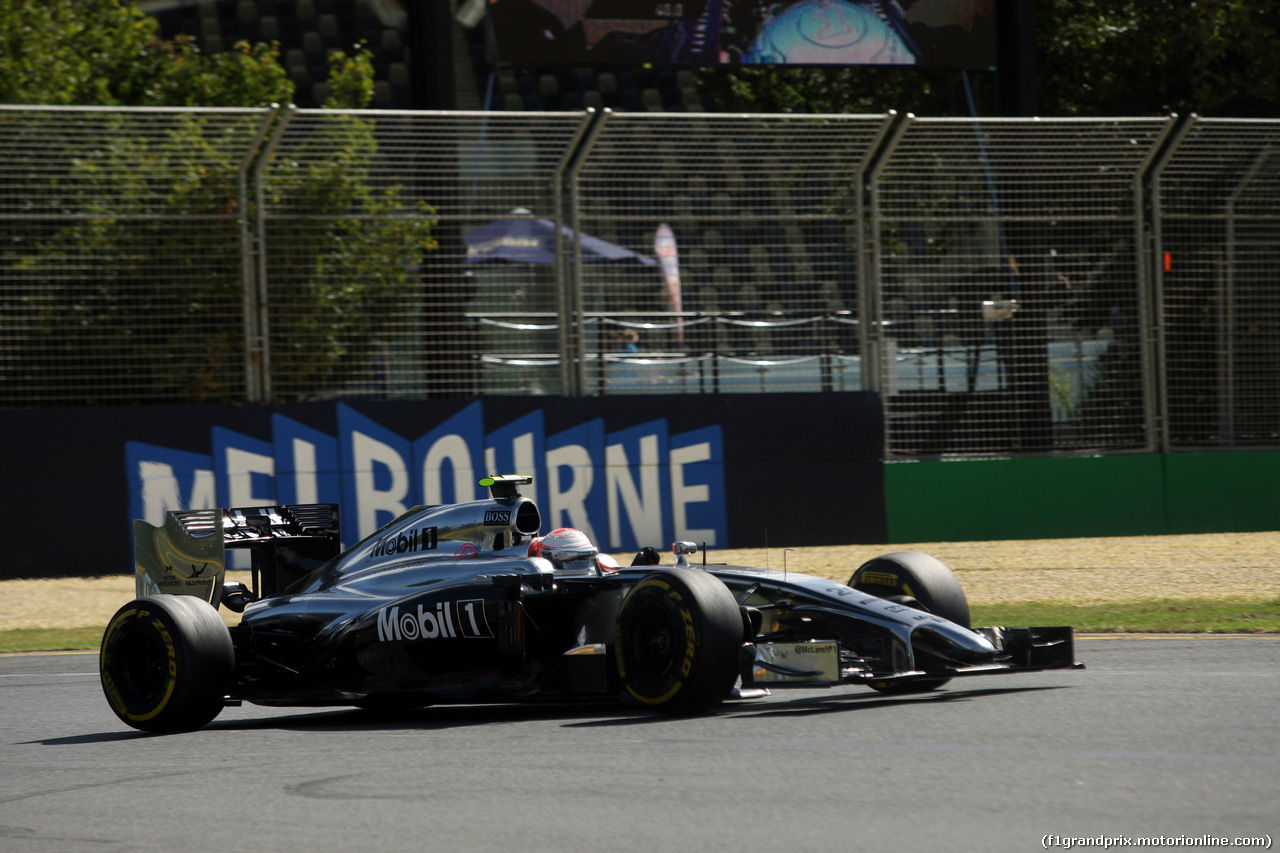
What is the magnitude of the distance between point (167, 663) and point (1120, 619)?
6666 mm

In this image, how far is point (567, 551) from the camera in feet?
25.2

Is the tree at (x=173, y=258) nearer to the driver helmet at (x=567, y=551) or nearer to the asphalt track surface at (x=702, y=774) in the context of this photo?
the asphalt track surface at (x=702, y=774)

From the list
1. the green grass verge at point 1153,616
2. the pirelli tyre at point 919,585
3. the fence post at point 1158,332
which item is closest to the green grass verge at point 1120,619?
the green grass verge at point 1153,616

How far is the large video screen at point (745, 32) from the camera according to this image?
700 inches

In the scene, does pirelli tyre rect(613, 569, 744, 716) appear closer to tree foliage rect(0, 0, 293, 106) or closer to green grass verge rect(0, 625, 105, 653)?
green grass verge rect(0, 625, 105, 653)

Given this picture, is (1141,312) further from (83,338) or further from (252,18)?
(252,18)

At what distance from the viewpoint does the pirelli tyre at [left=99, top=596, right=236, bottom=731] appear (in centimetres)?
739

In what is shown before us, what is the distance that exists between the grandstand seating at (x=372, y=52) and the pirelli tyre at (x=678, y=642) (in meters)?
18.9

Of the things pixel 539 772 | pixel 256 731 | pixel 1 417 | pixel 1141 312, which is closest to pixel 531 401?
pixel 1 417

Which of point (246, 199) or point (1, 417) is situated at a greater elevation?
point (246, 199)

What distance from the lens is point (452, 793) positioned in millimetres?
5434

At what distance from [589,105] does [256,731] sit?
18451 mm

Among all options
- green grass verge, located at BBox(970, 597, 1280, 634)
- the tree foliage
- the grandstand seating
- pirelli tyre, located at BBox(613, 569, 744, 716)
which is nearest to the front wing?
pirelli tyre, located at BBox(613, 569, 744, 716)

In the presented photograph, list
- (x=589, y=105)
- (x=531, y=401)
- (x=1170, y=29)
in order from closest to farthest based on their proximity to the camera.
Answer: (x=531, y=401) → (x=1170, y=29) → (x=589, y=105)
